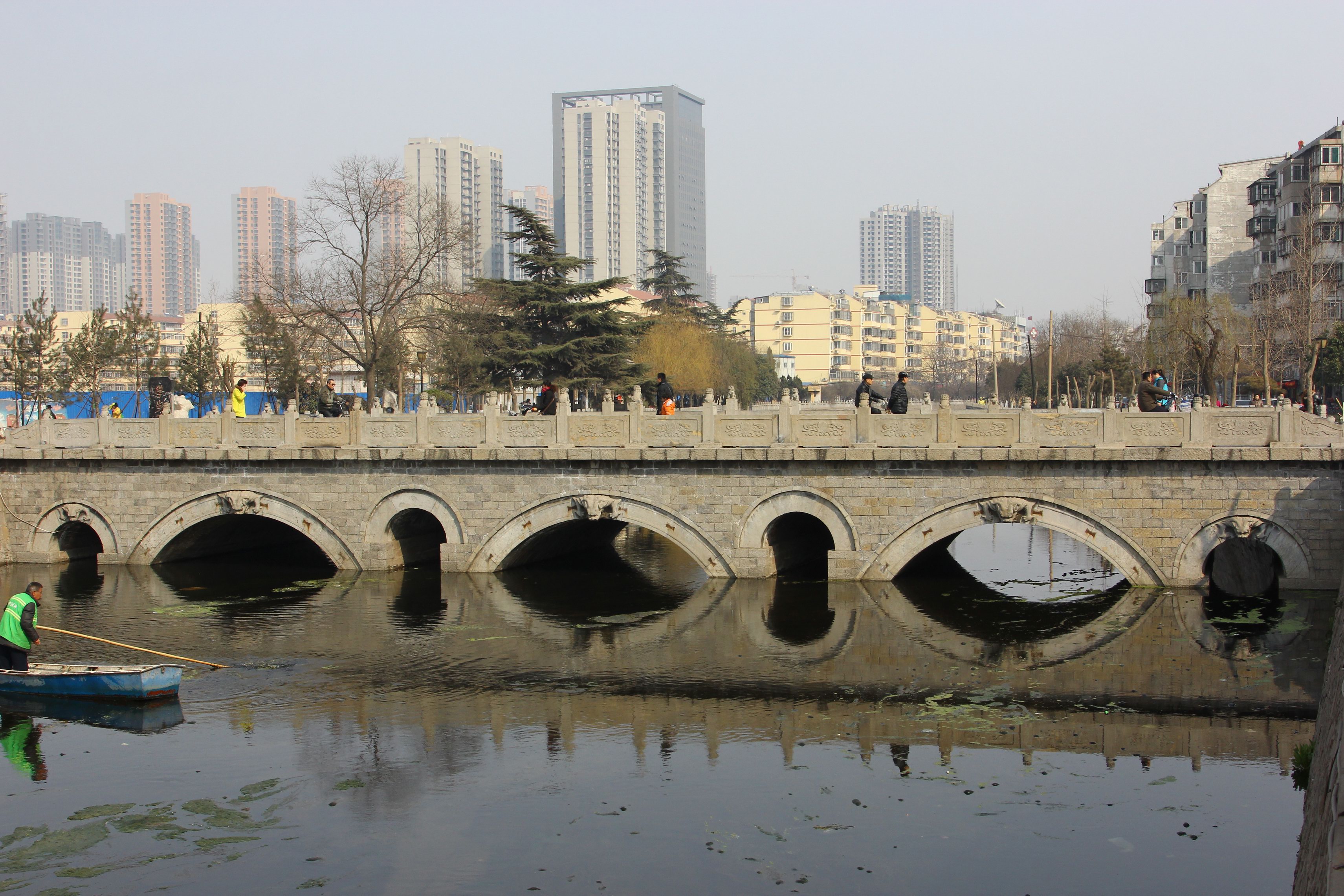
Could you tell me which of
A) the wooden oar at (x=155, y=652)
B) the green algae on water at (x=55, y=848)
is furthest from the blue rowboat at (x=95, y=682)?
the green algae on water at (x=55, y=848)

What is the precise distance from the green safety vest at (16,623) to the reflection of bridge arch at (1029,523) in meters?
16.1

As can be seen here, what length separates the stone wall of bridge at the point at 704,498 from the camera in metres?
22.0

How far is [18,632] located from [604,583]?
44.2 feet

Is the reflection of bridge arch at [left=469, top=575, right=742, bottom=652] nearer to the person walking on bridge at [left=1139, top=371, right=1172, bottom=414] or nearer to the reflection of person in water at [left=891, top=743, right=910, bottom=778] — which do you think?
the reflection of person in water at [left=891, top=743, right=910, bottom=778]

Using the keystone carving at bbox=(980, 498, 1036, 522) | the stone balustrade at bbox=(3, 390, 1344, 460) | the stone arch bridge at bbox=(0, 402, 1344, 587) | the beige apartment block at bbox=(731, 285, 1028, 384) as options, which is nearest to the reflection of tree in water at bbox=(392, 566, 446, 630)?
the stone arch bridge at bbox=(0, 402, 1344, 587)

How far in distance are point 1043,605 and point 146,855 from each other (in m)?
18.2

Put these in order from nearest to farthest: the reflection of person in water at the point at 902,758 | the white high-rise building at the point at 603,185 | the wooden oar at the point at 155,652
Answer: the reflection of person in water at the point at 902,758, the wooden oar at the point at 155,652, the white high-rise building at the point at 603,185

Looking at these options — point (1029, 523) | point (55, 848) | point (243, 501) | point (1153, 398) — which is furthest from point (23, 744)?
point (1153, 398)

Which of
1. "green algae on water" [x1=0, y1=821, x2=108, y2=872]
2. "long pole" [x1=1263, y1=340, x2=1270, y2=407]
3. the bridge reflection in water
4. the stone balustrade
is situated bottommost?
"green algae on water" [x1=0, y1=821, x2=108, y2=872]

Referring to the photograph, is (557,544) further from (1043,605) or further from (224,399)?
(224,399)

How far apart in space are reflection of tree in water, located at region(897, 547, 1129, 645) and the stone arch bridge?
114 cm

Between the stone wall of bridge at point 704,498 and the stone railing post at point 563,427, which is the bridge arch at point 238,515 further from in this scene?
the stone railing post at point 563,427

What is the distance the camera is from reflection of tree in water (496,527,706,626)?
2441 cm

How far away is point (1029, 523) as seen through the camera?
2298 centimetres
